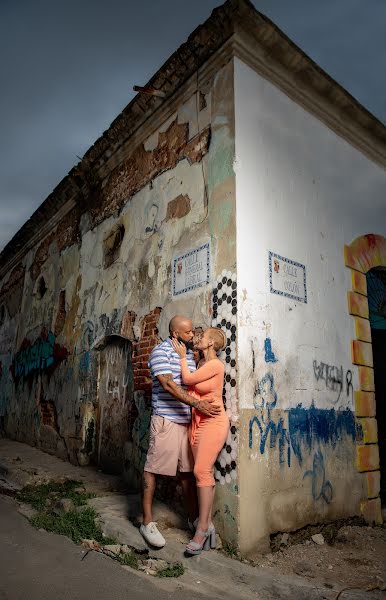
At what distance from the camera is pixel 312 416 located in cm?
426

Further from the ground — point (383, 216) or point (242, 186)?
point (383, 216)

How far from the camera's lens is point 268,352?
397 cm

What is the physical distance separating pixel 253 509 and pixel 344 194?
3971mm

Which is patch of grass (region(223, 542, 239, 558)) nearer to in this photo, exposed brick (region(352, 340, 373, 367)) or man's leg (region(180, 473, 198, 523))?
man's leg (region(180, 473, 198, 523))

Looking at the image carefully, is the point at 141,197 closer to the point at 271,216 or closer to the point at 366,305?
the point at 271,216

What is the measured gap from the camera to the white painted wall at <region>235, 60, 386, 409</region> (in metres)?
4.00

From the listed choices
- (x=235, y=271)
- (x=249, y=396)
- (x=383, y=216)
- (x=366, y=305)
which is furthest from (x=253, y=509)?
(x=383, y=216)

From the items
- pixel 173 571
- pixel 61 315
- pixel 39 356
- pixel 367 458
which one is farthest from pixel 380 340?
pixel 39 356

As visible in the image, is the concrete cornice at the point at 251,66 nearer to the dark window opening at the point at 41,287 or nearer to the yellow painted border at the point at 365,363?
the yellow painted border at the point at 365,363

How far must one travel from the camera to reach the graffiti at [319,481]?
13.4 ft

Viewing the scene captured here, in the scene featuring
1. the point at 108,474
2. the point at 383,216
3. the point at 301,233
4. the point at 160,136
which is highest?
the point at 160,136

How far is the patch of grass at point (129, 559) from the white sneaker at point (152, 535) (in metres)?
0.16

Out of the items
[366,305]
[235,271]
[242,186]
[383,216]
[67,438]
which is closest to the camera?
[235,271]

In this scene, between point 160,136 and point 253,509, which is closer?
point 253,509
